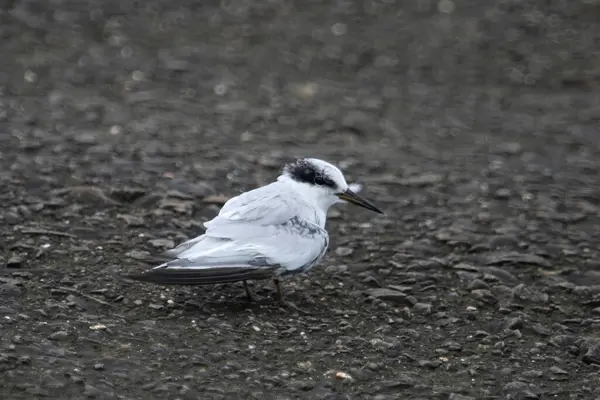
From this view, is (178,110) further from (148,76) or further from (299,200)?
(299,200)

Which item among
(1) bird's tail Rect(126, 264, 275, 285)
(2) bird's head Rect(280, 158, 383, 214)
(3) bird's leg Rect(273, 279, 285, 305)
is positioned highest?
(2) bird's head Rect(280, 158, 383, 214)

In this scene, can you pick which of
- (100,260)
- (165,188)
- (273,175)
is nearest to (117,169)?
(165,188)

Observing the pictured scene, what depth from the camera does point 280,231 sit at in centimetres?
512

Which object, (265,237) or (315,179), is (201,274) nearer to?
(265,237)

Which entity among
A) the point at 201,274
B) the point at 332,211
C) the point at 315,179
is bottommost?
the point at 332,211

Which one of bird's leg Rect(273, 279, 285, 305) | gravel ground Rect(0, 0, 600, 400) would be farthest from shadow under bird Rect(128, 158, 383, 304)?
gravel ground Rect(0, 0, 600, 400)

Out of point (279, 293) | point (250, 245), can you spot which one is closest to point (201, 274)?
point (250, 245)

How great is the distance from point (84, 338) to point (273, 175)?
310 centimetres

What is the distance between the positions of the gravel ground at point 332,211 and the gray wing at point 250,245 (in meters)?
0.29

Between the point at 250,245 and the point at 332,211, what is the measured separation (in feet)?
6.94

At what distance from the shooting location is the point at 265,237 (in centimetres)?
505

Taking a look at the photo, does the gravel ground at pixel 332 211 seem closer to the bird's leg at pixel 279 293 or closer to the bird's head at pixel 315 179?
the bird's leg at pixel 279 293

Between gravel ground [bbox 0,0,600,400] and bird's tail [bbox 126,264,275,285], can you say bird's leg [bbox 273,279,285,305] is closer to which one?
gravel ground [bbox 0,0,600,400]

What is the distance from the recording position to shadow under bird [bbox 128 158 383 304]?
4.76 meters
